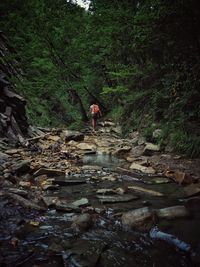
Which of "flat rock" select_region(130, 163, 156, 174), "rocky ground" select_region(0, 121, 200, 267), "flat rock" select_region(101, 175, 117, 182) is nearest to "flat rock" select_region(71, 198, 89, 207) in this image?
"rocky ground" select_region(0, 121, 200, 267)

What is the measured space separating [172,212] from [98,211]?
1.24m

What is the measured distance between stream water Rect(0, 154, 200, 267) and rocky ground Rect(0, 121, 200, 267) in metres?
0.01

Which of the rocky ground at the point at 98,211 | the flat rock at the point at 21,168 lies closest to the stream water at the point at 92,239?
the rocky ground at the point at 98,211

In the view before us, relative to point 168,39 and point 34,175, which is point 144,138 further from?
point 34,175

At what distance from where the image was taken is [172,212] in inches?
180

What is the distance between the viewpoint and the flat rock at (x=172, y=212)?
176 inches

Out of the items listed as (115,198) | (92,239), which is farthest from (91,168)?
(92,239)

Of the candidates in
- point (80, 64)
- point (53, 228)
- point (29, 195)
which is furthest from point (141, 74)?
point (53, 228)

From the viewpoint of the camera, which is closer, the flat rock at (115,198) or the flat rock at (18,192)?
the flat rock at (18,192)

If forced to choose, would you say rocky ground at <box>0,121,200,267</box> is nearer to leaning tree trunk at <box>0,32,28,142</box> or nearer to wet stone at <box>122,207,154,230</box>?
wet stone at <box>122,207,154,230</box>

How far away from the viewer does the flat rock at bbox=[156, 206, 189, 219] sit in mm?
4465

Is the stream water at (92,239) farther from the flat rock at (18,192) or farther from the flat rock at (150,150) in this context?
the flat rock at (150,150)

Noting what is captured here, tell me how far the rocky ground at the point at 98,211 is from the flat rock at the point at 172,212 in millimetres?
16

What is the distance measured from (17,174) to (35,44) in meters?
12.9
